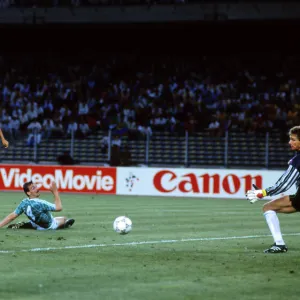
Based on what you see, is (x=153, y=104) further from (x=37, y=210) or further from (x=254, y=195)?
(x=254, y=195)

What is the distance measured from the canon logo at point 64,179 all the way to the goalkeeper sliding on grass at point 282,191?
21.1 m

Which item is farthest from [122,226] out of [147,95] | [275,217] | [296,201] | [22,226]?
[147,95]

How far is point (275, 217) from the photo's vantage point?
1420 centimetres

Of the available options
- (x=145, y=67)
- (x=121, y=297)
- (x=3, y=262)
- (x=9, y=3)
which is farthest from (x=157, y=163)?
(x=121, y=297)

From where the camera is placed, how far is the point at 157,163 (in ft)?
123

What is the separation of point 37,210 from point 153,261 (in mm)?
5221

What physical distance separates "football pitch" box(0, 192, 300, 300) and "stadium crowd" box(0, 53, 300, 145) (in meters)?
16.3

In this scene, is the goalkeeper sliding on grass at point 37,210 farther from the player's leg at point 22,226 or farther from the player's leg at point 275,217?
the player's leg at point 275,217

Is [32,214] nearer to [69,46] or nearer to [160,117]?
[160,117]

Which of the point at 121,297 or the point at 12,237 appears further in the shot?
the point at 12,237

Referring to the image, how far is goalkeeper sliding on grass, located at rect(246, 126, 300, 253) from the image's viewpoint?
44.7ft

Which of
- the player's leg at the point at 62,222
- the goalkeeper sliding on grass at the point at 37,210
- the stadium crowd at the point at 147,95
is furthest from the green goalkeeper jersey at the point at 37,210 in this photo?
the stadium crowd at the point at 147,95

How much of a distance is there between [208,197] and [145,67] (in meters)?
14.8

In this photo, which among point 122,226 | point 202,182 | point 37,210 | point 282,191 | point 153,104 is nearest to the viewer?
point 282,191
